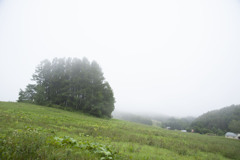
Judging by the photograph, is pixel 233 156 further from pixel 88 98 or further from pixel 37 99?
pixel 37 99

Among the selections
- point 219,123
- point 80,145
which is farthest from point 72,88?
point 219,123

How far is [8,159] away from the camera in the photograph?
8.66 feet

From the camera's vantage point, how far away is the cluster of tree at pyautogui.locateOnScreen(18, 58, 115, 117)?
31.1m

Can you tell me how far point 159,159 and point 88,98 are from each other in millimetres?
28796

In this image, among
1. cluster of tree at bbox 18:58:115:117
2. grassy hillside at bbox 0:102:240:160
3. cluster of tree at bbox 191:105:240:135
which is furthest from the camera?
cluster of tree at bbox 191:105:240:135

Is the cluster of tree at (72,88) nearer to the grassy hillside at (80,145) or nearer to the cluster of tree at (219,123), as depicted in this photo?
the grassy hillside at (80,145)

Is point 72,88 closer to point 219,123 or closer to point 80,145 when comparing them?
point 80,145

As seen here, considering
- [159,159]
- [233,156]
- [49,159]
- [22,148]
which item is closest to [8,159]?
[22,148]

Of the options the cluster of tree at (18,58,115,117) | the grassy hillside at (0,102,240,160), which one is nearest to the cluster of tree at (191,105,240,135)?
the cluster of tree at (18,58,115,117)

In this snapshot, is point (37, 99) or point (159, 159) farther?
point (37, 99)

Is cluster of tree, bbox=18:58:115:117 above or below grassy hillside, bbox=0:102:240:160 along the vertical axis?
above

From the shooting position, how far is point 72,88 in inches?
1326

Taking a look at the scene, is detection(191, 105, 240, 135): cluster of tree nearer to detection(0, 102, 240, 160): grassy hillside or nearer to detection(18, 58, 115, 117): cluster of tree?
detection(18, 58, 115, 117): cluster of tree

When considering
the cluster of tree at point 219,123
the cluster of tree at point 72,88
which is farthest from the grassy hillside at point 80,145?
the cluster of tree at point 219,123
